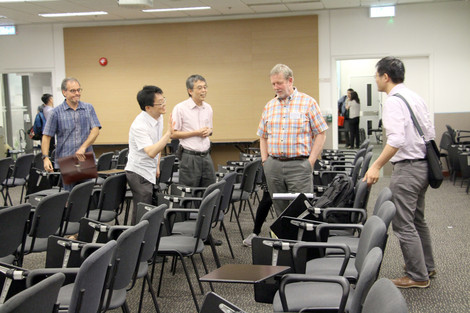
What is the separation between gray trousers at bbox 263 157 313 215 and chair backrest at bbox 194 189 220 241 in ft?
2.76

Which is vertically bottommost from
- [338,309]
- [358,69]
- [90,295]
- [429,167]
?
[338,309]

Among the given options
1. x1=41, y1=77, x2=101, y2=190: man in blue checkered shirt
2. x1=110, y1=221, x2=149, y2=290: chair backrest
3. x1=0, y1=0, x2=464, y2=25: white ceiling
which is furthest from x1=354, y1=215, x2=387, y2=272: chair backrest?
x1=0, y1=0, x2=464, y2=25: white ceiling

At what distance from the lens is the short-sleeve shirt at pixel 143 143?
4730 millimetres

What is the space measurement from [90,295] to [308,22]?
32.4ft

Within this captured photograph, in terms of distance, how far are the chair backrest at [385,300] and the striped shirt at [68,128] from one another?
13.7 ft

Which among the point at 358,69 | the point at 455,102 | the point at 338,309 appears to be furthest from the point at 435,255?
the point at 358,69

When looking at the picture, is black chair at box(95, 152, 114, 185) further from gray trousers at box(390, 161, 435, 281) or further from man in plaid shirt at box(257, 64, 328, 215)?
gray trousers at box(390, 161, 435, 281)

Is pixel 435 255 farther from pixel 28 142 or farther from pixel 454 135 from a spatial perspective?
pixel 28 142

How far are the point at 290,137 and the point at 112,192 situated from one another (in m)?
1.72

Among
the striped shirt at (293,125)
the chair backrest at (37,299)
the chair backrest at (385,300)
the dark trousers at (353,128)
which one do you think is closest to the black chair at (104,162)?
the striped shirt at (293,125)

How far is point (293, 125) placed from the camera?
4762mm

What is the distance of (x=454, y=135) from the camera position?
10344mm

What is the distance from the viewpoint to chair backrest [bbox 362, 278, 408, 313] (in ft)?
5.58

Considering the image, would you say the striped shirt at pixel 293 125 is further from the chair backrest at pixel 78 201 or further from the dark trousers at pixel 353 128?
the dark trousers at pixel 353 128
